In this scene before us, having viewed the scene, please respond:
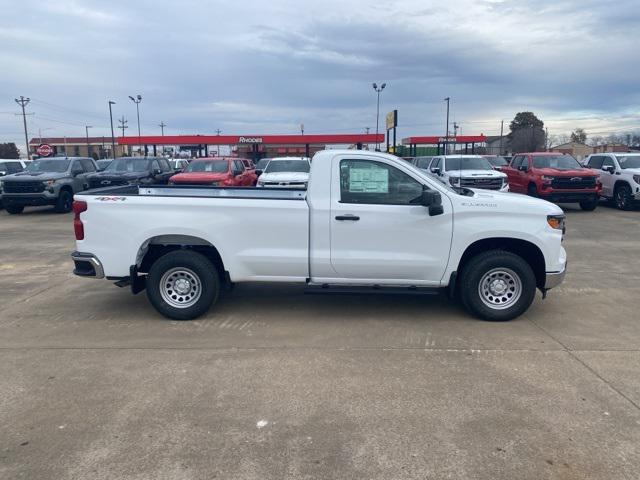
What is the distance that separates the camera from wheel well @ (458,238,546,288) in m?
5.94

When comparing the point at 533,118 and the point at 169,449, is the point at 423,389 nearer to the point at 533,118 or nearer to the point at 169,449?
the point at 169,449

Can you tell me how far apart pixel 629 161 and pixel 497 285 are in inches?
Result: 595

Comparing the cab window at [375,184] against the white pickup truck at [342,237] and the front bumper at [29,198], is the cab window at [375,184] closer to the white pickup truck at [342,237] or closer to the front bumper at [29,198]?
the white pickup truck at [342,237]

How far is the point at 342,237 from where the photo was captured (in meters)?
5.78

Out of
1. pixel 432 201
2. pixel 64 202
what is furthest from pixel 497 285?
pixel 64 202

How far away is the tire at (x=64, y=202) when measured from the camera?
56.1 feet

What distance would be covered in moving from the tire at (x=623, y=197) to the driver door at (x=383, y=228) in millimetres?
14481

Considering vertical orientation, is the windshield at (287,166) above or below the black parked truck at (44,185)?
above

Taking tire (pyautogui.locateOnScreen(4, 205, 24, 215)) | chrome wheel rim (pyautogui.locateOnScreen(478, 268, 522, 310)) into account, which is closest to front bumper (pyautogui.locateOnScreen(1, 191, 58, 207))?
tire (pyautogui.locateOnScreen(4, 205, 24, 215))

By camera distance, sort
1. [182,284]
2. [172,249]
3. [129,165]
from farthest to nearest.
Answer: [129,165] < [172,249] < [182,284]

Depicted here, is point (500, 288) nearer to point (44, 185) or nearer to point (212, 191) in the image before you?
point (212, 191)

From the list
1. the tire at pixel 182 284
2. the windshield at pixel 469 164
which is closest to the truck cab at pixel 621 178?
the windshield at pixel 469 164

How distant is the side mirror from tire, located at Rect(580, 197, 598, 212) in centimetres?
1341

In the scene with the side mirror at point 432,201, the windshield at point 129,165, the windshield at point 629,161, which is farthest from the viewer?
the windshield at point 129,165
